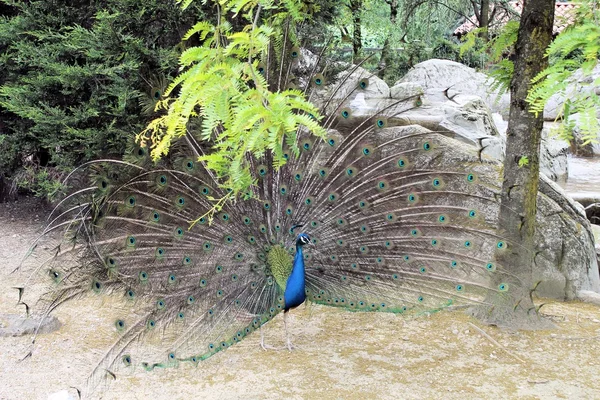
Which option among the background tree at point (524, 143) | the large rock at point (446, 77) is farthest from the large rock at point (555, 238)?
the large rock at point (446, 77)

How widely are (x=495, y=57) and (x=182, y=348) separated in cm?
364

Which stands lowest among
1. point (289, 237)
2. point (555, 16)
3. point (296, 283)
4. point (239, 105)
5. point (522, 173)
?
point (296, 283)

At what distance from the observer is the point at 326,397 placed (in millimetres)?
4492

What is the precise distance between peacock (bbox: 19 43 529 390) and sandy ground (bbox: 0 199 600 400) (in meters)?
0.34

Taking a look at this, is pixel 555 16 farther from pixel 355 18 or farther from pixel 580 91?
pixel 355 18

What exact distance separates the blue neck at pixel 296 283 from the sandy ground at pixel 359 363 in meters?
0.54

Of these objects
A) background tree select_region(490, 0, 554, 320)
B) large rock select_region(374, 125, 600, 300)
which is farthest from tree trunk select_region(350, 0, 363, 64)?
background tree select_region(490, 0, 554, 320)

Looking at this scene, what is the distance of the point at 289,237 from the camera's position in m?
5.35

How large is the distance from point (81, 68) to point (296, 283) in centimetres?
479

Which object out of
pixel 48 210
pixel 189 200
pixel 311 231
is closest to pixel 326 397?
pixel 311 231

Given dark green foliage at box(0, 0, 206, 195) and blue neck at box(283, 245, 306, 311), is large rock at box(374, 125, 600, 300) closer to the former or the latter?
blue neck at box(283, 245, 306, 311)

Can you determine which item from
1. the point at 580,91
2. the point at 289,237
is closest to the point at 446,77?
the point at 289,237

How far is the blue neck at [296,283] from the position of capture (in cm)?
499

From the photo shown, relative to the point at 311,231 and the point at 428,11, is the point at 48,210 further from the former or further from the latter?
the point at 428,11
